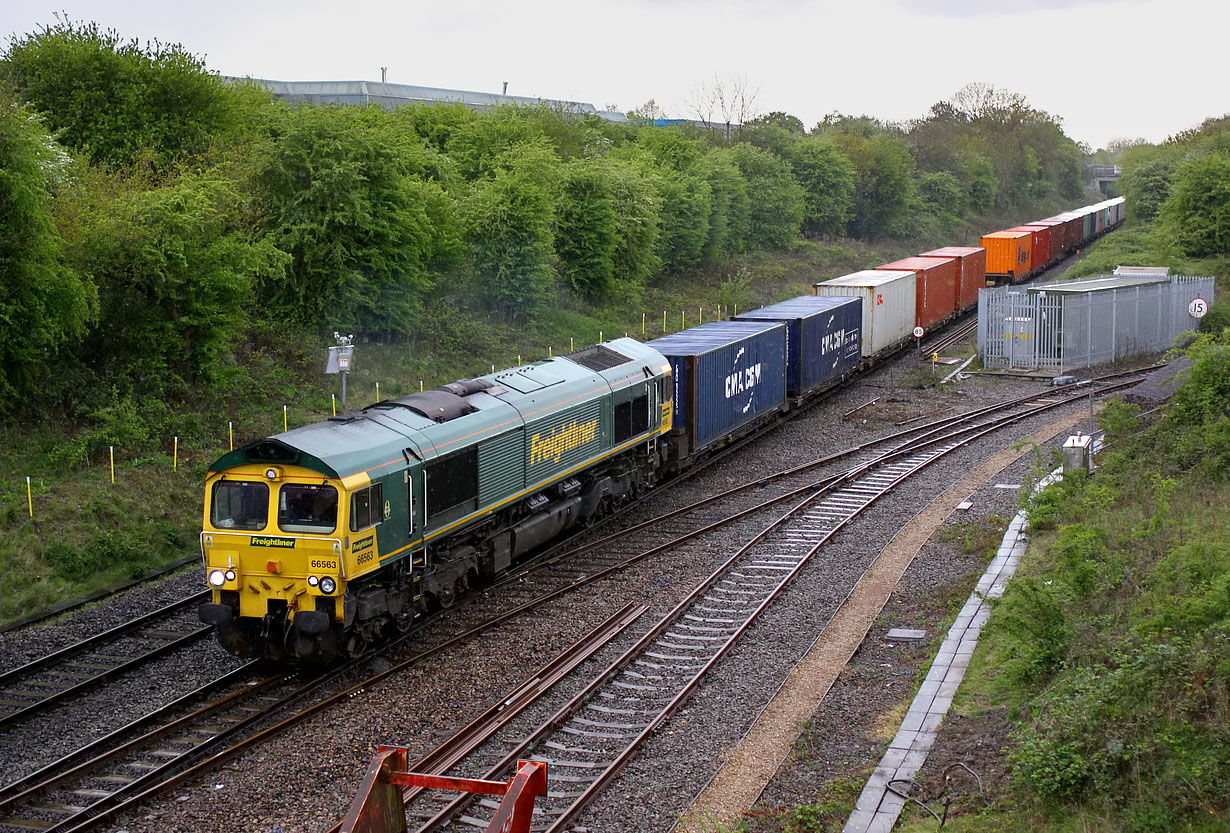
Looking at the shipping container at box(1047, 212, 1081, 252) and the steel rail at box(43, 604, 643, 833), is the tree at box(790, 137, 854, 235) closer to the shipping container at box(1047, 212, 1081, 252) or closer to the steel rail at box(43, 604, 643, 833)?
the shipping container at box(1047, 212, 1081, 252)

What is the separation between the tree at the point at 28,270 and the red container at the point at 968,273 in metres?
37.7

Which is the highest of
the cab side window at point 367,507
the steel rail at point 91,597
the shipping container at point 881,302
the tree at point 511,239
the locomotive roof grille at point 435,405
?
the tree at point 511,239

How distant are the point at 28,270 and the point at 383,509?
10.4 m

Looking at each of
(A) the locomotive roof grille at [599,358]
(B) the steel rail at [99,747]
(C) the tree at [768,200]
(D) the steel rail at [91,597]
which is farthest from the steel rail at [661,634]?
(C) the tree at [768,200]

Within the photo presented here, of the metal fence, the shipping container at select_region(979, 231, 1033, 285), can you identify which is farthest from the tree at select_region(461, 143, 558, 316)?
the shipping container at select_region(979, 231, 1033, 285)

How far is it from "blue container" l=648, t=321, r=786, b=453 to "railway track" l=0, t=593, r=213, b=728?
1192cm

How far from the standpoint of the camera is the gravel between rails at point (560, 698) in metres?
11.0

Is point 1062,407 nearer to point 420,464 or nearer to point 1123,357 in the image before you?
point 1123,357

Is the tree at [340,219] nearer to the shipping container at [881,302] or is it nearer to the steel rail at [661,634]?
the shipping container at [881,302]

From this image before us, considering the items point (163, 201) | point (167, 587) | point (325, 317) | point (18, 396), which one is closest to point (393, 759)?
point (167, 587)

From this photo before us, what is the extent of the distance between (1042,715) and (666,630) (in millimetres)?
6593

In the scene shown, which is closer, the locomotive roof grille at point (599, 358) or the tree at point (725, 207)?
the locomotive roof grille at point (599, 358)

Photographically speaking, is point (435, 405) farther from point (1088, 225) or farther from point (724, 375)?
point (1088, 225)

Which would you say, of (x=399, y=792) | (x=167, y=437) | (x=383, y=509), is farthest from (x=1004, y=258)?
(x=399, y=792)
